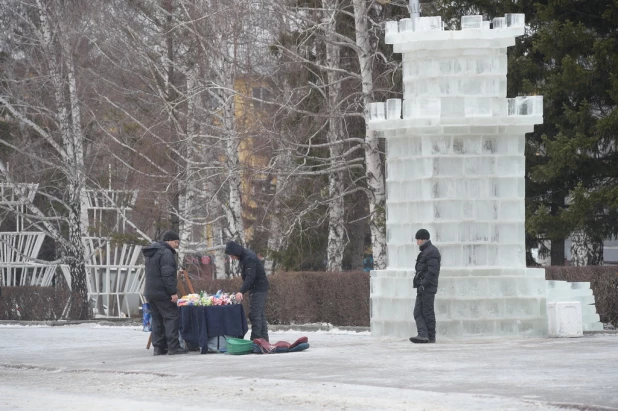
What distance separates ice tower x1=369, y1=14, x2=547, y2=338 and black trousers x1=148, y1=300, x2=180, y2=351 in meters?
3.93

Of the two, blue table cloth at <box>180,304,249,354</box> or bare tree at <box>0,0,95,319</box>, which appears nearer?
blue table cloth at <box>180,304,249,354</box>

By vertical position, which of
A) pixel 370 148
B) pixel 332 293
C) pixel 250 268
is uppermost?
pixel 370 148

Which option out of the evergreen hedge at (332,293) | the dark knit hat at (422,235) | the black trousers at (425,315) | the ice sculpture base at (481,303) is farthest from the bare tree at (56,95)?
the dark knit hat at (422,235)

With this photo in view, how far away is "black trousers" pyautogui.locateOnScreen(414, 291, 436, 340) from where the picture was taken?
1981 cm

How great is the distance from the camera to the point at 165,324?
63.6 ft

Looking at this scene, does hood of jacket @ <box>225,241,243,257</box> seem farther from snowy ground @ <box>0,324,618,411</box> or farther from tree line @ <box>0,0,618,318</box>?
tree line @ <box>0,0,618,318</box>

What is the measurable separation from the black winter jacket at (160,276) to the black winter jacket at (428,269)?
3732 millimetres

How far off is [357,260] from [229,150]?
31.3 feet

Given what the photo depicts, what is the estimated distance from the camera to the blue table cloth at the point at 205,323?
19.5m

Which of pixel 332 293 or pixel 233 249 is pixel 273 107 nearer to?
pixel 332 293

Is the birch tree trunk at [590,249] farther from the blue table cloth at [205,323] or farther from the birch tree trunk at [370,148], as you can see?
the blue table cloth at [205,323]

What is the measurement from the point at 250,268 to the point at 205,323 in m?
1.07

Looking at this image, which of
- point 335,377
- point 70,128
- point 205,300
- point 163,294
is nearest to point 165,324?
point 163,294

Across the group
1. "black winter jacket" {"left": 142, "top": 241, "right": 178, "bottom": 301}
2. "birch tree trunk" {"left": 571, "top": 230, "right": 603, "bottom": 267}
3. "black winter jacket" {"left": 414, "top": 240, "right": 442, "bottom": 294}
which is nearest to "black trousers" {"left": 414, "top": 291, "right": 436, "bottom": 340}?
"black winter jacket" {"left": 414, "top": 240, "right": 442, "bottom": 294}
